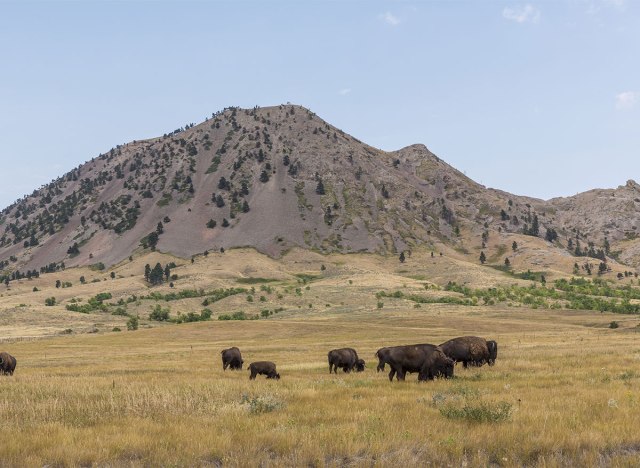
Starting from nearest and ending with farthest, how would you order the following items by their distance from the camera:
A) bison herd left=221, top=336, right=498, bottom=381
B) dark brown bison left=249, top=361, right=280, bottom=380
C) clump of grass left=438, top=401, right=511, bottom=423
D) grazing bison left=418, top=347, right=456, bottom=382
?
clump of grass left=438, top=401, right=511, bottom=423 → grazing bison left=418, top=347, right=456, bottom=382 → bison herd left=221, top=336, right=498, bottom=381 → dark brown bison left=249, top=361, right=280, bottom=380

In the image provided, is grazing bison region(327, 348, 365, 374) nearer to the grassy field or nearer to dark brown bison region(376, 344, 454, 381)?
the grassy field

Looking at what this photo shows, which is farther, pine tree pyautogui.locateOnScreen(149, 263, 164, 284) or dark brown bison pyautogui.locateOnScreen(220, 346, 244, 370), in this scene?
pine tree pyautogui.locateOnScreen(149, 263, 164, 284)

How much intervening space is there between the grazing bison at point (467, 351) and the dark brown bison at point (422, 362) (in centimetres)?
461

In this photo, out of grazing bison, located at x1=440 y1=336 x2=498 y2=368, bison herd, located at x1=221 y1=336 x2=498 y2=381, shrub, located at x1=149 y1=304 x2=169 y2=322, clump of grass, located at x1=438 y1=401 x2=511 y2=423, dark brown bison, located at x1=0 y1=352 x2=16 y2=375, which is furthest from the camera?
shrub, located at x1=149 y1=304 x2=169 y2=322

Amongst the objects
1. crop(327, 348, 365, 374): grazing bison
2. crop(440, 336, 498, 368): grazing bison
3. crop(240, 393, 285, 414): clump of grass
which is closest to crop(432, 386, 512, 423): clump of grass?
crop(240, 393, 285, 414): clump of grass

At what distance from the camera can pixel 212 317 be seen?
115938 millimetres

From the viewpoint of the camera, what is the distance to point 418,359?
22062 millimetres

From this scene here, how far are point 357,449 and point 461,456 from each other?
6.44 feet

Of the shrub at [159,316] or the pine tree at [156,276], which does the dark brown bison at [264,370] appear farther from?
the pine tree at [156,276]

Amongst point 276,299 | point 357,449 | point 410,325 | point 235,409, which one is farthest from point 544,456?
point 276,299

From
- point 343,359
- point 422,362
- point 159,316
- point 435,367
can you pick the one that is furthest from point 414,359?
point 159,316

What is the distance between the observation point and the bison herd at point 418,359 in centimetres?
2202

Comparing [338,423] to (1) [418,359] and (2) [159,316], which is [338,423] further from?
(2) [159,316]

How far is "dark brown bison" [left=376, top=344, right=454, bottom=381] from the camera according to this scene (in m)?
21.9
